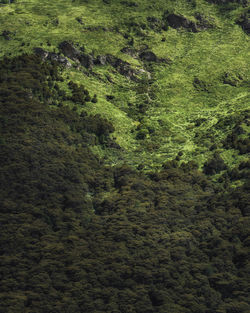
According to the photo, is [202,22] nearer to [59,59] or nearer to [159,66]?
[159,66]

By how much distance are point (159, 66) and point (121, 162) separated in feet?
173

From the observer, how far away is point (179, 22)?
150 metres

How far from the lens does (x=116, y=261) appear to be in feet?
214

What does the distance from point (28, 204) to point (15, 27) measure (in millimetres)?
76553

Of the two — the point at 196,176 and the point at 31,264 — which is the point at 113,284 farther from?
the point at 196,176

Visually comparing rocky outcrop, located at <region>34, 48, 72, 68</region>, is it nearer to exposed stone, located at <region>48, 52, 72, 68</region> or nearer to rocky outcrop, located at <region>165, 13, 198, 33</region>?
exposed stone, located at <region>48, 52, 72, 68</region>

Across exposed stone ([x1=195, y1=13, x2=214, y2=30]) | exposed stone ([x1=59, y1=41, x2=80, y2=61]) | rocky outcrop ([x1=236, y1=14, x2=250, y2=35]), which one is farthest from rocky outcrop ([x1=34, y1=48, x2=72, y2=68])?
rocky outcrop ([x1=236, y1=14, x2=250, y2=35])

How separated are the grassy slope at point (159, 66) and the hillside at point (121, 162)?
0.51m

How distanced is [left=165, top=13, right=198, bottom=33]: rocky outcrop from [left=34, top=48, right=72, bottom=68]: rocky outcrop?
174ft

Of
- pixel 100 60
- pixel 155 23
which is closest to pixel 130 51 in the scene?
pixel 100 60

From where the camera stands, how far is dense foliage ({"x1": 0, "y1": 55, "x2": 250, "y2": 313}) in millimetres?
59969

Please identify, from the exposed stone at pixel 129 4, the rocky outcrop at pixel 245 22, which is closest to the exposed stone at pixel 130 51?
the exposed stone at pixel 129 4

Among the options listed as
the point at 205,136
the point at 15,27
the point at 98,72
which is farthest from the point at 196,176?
the point at 15,27

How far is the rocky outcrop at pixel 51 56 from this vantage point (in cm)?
11331
